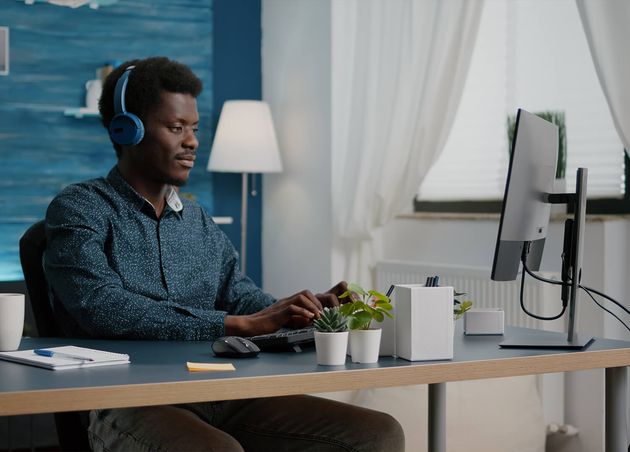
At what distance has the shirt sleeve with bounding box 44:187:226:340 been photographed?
76.5 inches

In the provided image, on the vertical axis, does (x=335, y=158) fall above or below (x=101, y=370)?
above

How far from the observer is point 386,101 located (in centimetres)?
414

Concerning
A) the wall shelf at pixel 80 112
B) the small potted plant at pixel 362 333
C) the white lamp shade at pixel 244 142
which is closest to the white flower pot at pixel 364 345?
the small potted plant at pixel 362 333

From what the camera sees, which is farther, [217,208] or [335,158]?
[217,208]

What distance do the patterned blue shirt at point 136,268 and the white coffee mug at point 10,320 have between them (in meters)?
0.17

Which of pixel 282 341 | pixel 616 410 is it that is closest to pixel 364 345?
pixel 282 341

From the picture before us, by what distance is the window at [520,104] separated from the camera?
3.52m

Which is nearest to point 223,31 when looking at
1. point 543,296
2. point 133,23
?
point 133,23

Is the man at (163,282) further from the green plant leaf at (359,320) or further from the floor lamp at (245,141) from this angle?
the floor lamp at (245,141)

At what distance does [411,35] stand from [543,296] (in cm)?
126

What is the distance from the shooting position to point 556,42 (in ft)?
12.0

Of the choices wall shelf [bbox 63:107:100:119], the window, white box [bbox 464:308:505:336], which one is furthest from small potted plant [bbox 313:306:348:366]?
wall shelf [bbox 63:107:100:119]

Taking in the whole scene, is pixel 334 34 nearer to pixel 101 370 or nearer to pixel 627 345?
pixel 627 345

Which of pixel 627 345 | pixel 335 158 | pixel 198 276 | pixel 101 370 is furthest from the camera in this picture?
pixel 335 158
